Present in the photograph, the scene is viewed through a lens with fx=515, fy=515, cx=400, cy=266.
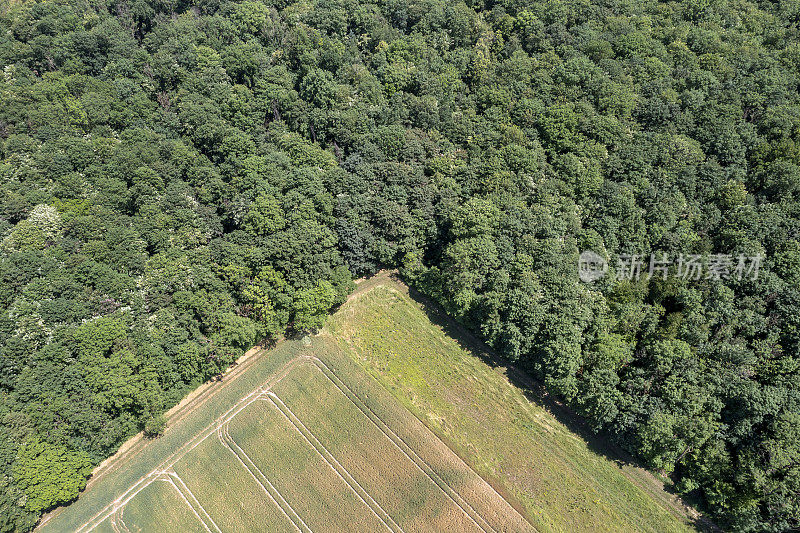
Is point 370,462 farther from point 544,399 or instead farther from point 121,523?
point 121,523

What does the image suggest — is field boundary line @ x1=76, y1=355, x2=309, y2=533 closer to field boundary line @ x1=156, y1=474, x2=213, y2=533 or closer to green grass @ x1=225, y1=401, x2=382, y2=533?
field boundary line @ x1=156, y1=474, x2=213, y2=533

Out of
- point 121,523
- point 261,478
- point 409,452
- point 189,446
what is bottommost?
point 121,523

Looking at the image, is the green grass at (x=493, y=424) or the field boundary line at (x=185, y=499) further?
the field boundary line at (x=185, y=499)

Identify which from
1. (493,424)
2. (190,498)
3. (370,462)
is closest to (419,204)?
(493,424)

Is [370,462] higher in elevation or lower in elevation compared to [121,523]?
higher

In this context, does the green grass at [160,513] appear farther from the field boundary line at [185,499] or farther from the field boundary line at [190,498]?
the field boundary line at [190,498]

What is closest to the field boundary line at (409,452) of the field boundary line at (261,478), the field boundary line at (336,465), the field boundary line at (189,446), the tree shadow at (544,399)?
the field boundary line at (189,446)

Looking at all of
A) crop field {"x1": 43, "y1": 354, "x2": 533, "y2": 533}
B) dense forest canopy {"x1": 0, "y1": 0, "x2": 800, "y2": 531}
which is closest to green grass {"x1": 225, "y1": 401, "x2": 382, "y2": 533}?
crop field {"x1": 43, "y1": 354, "x2": 533, "y2": 533}
